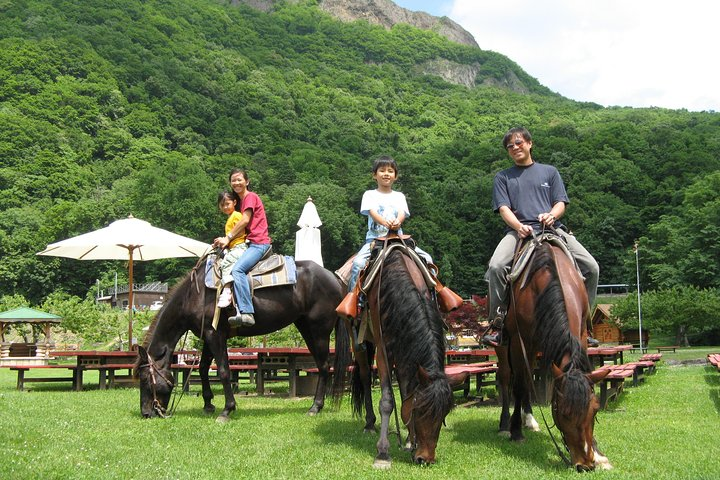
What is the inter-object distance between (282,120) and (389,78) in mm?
45630

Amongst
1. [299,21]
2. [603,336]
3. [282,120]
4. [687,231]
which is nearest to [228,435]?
[603,336]

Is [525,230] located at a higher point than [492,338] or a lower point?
higher

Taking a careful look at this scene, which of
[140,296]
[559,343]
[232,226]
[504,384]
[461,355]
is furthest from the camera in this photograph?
[140,296]

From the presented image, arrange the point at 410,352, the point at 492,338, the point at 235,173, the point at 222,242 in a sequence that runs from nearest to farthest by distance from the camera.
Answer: the point at 410,352
the point at 492,338
the point at 222,242
the point at 235,173

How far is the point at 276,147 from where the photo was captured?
10250 centimetres

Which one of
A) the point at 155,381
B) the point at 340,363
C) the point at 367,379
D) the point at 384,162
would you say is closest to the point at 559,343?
the point at 367,379

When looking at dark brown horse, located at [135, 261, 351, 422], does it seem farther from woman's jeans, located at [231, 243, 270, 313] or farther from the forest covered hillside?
the forest covered hillside

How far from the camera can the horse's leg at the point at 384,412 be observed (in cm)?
561

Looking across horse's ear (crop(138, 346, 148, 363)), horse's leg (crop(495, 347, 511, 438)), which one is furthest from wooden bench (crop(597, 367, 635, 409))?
horse's ear (crop(138, 346, 148, 363))

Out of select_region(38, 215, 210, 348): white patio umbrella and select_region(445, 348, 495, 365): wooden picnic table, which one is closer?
select_region(38, 215, 210, 348): white patio umbrella

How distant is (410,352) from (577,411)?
4.85 feet

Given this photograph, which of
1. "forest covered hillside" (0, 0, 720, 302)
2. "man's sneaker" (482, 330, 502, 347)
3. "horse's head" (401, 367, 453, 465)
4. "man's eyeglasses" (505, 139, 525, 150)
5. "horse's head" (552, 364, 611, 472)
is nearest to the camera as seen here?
"horse's head" (552, 364, 611, 472)

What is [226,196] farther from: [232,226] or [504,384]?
[504,384]

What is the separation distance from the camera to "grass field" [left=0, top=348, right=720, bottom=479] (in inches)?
204
